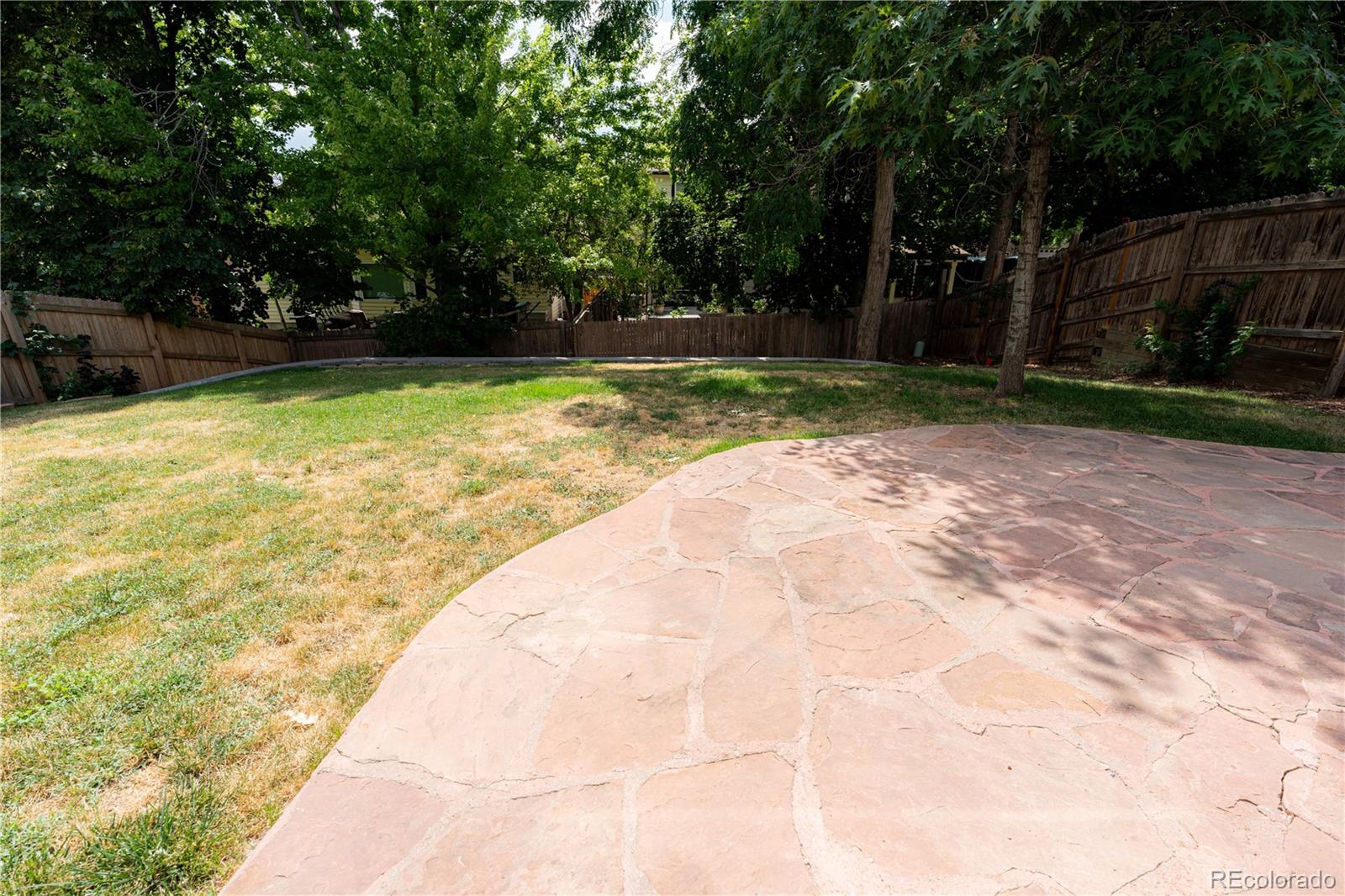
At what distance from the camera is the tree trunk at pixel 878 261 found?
31.5ft

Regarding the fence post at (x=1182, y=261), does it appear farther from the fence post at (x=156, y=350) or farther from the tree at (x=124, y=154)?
the fence post at (x=156, y=350)

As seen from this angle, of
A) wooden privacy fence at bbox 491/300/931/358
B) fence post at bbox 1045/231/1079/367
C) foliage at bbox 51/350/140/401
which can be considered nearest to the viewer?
foliage at bbox 51/350/140/401

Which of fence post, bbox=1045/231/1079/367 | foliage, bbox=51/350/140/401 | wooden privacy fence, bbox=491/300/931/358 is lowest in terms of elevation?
foliage, bbox=51/350/140/401

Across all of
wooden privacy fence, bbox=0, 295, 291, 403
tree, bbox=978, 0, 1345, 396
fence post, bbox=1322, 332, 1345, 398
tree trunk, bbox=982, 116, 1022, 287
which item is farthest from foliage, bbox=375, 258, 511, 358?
fence post, bbox=1322, 332, 1345, 398

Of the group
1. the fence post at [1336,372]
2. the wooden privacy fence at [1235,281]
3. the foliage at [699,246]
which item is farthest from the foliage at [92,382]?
the fence post at [1336,372]

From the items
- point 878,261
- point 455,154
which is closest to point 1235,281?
point 878,261

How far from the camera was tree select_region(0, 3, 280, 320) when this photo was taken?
946cm

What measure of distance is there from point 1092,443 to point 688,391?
4.27 meters

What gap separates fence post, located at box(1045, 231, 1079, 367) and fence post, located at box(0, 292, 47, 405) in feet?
54.8

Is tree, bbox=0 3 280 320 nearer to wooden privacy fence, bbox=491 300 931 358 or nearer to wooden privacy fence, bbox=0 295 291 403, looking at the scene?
wooden privacy fence, bbox=0 295 291 403

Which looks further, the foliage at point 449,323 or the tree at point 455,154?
the foliage at point 449,323

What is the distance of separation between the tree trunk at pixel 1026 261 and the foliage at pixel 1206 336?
2.88 metres

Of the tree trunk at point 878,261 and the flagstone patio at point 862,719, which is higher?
the tree trunk at point 878,261

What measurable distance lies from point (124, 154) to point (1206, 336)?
61.0 feet
